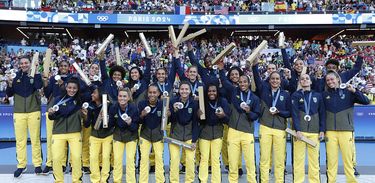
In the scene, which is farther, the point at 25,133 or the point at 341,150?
the point at 25,133

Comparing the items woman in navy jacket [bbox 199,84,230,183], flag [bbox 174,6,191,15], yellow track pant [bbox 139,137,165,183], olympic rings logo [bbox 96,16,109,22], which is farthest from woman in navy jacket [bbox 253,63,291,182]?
olympic rings logo [bbox 96,16,109,22]

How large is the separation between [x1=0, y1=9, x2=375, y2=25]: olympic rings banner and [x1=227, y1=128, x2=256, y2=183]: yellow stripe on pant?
19441mm

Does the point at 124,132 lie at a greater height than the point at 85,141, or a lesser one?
greater

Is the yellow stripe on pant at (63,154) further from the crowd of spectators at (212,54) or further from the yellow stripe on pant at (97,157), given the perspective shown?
the crowd of spectators at (212,54)

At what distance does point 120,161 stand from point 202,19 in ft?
65.2

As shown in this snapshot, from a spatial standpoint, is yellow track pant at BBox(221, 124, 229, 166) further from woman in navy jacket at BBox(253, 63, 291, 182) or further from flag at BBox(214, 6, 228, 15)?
flag at BBox(214, 6, 228, 15)

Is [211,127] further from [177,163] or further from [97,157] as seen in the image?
[97,157]

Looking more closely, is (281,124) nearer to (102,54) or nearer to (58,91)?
(102,54)

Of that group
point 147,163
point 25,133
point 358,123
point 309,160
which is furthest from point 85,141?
point 358,123

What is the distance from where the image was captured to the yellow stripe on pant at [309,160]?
258 inches

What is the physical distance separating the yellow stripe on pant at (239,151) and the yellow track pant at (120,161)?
1.55 meters

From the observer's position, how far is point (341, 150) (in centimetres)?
659

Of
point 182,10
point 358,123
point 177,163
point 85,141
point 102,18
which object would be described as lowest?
point 177,163

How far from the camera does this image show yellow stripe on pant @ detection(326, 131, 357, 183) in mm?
6543
